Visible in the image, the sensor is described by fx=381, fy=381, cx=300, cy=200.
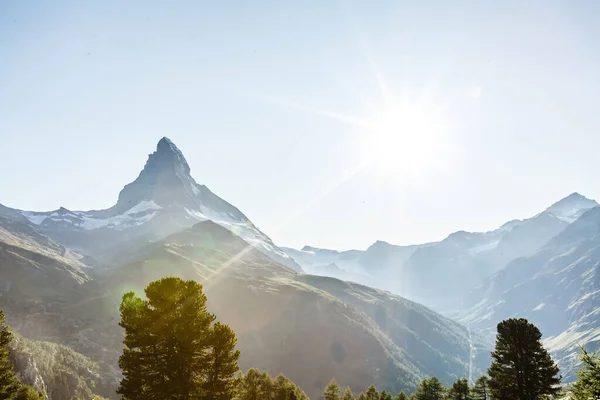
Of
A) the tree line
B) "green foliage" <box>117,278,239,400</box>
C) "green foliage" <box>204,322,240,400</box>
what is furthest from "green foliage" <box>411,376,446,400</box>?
"green foliage" <box>117,278,239,400</box>

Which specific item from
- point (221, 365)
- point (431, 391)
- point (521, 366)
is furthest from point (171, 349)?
point (431, 391)

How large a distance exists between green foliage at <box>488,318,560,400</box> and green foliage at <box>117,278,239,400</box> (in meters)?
36.5

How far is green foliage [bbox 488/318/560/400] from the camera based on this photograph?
44438 mm

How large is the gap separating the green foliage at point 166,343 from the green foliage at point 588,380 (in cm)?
2343

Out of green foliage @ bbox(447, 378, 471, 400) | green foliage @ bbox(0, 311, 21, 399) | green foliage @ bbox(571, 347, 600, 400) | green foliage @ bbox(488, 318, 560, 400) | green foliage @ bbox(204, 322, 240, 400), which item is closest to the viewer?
green foliage @ bbox(571, 347, 600, 400)

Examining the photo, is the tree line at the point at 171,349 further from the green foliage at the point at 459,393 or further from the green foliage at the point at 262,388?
the green foliage at the point at 459,393

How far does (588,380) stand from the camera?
62.5 feet

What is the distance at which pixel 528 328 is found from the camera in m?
46.5

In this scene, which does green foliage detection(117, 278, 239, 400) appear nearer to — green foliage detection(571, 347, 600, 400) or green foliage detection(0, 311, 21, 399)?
green foliage detection(0, 311, 21, 399)

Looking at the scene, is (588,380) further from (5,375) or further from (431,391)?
(431,391)

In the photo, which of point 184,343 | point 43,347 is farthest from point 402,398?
point 43,347

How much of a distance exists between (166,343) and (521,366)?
4144 cm

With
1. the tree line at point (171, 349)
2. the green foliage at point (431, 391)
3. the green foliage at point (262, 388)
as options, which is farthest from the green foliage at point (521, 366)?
the green foliage at point (431, 391)

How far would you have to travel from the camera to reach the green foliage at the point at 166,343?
27016 millimetres
